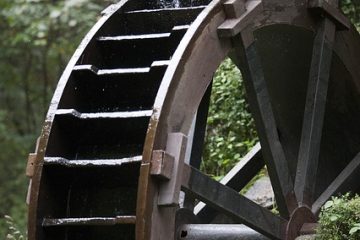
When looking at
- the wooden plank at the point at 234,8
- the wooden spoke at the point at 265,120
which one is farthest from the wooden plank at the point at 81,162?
Result: the wooden plank at the point at 234,8

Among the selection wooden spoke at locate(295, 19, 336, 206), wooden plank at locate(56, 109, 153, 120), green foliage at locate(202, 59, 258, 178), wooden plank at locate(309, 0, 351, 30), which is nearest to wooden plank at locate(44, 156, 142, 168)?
wooden plank at locate(56, 109, 153, 120)

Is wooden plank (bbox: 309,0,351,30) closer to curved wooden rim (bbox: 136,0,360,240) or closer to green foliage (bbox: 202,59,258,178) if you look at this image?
curved wooden rim (bbox: 136,0,360,240)

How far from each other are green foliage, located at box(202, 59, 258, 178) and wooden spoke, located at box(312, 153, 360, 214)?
1638 mm

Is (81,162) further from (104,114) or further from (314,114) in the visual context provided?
(314,114)

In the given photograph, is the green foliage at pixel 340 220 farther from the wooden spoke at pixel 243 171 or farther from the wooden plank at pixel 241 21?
the wooden spoke at pixel 243 171

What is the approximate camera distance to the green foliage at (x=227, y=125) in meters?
8.36

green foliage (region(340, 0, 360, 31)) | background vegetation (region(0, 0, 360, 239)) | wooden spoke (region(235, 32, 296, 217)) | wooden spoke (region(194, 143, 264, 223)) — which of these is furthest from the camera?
background vegetation (region(0, 0, 360, 239))

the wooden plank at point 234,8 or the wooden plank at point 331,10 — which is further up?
the wooden plank at point 331,10

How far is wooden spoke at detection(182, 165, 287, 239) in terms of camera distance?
5039 mm

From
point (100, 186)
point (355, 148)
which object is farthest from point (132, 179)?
point (355, 148)

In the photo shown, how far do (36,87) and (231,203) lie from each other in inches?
478

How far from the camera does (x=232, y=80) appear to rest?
8.62 metres

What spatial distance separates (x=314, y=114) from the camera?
6.16 meters

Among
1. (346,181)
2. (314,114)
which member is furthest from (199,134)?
(346,181)
